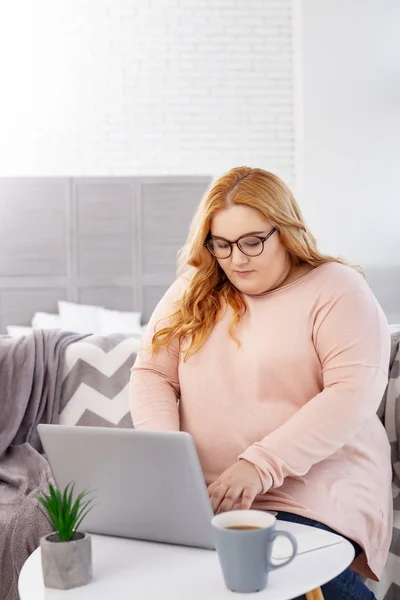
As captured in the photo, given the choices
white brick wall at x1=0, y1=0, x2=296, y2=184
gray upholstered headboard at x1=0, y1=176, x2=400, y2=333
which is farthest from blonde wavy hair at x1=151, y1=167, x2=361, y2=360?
white brick wall at x1=0, y1=0, x2=296, y2=184

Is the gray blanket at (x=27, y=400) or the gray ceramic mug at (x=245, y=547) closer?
the gray ceramic mug at (x=245, y=547)

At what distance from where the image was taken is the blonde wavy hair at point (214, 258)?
1.61 metres

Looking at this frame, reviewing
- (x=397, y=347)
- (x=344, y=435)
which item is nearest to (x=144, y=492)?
(x=344, y=435)

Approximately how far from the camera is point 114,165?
678cm

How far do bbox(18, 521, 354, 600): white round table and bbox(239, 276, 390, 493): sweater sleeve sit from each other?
0.22 meters

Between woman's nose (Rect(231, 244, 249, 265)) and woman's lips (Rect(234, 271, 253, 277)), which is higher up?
woman's nose (Rect(231, 244, 249, 265))

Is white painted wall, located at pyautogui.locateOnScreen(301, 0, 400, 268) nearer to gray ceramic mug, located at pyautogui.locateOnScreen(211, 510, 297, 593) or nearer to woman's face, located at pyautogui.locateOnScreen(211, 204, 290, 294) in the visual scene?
woman's face, located at pyautogui.locateOnScreen(211, 204, 290, 294)

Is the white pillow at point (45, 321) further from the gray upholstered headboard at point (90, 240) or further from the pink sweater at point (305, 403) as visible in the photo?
the pink sweater at point (305, 403)

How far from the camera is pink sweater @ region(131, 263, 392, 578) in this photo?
1491mm

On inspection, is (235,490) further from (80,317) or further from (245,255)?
(80,317)

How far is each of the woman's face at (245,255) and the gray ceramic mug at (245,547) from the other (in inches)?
24.5

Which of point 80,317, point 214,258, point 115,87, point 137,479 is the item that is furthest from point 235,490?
point 115,87

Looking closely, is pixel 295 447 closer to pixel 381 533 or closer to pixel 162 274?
pixel 381 533

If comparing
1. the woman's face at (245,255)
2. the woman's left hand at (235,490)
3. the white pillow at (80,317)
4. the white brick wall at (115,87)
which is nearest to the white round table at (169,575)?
the woman's left hand at (235,490)
